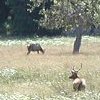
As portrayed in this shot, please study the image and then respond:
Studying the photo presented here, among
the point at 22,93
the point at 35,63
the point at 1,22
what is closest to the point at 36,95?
the point at 22,93

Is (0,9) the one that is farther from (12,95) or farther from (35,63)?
(12,95)

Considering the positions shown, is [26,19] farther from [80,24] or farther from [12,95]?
[12,95]

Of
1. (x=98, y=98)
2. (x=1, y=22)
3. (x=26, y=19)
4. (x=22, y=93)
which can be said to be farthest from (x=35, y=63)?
(x=1, y=22)

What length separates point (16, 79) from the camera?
66.5 feet

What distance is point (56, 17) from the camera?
110 feet

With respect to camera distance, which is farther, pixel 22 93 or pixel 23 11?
pixel 23 11

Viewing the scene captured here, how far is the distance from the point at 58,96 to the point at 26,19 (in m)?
41.3

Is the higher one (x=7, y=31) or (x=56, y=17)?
(x=56, y=17)

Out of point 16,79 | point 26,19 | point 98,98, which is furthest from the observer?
point 26,19

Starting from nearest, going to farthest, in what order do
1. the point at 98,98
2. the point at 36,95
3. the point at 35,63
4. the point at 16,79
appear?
1. the point at 98,98
2. the point at 36,95
3. the point at 16,79
4. the point at 35,63

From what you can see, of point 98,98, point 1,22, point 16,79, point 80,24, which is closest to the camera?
point 98,98

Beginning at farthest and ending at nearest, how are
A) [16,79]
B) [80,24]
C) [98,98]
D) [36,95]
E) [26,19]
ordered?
[26,19] < [80,24] < [16,79] < [36,95] < [98,98]

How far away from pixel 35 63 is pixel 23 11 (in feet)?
105

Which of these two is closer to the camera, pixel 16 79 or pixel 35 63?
pixel 16 79
